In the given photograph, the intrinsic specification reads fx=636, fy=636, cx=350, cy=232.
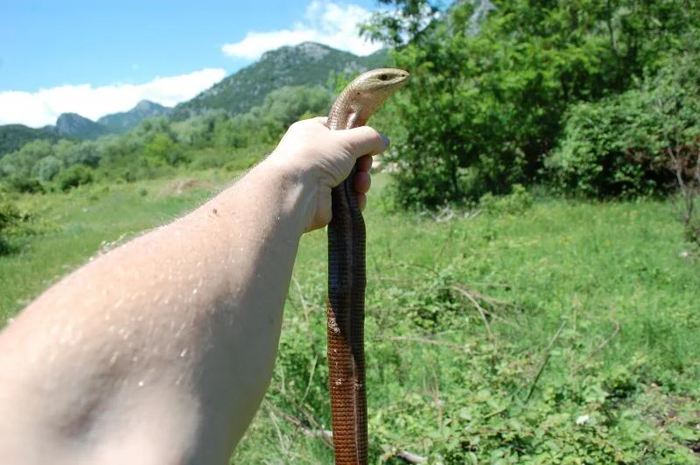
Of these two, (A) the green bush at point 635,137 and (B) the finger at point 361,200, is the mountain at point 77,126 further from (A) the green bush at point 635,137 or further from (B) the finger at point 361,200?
(B) the finger at point 361,200

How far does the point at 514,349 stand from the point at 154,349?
4424 millimetres

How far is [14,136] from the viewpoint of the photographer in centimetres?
6378

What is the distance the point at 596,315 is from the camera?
5.75m

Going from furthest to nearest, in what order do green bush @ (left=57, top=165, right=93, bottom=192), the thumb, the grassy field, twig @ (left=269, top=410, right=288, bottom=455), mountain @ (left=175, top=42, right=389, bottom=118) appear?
mountain @ (left=175, top=42, right=389, bottom=118), green bush @ (left=57, top=165, right=93, bottom=192), twig @ (left=269, top=410, right=288, bottom=455), the grassy field, the thumb

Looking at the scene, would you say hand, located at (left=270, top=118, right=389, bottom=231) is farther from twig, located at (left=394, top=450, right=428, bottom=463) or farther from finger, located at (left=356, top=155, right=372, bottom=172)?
twig, located at (left=394, top=450, right=428, bottom=463)

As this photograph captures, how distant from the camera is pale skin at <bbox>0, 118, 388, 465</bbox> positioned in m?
0.83

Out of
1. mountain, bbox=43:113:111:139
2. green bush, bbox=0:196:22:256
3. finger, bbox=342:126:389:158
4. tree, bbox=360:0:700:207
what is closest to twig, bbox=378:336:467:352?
finger, bbox=342:126:389:158

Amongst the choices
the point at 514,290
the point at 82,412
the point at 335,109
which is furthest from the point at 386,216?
the point at 82,412

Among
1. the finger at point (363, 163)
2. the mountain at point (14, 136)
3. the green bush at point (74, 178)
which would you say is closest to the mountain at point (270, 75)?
the mountain at point (14, 136)

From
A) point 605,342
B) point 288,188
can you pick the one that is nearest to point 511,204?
point 605,342

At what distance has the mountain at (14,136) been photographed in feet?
196

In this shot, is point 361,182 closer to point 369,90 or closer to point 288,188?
point 369,90

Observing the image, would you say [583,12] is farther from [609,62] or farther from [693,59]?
[693,59]

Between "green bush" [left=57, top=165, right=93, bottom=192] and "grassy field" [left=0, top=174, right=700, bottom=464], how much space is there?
117 feet
